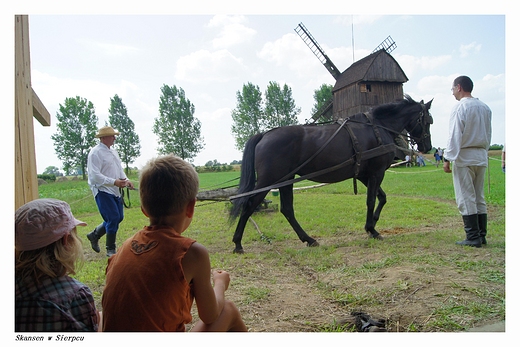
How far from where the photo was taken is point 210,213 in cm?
888

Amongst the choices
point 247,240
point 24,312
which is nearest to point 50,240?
point 24,312

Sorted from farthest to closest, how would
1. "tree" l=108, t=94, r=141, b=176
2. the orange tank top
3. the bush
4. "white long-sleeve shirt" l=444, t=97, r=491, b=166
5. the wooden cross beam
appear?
"tree" l=108, t=94, r=141, b=176, the bush, "white long-sleeve shirt" l=444, t=97, r=491, b=166, the wooden cross beam, the orange tank top

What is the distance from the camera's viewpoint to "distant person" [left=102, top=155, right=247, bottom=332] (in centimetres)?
138

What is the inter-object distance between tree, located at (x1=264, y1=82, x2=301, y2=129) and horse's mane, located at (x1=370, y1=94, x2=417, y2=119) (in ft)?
47.2

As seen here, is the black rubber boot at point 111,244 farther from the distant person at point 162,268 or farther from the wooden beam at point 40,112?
the distant person at point 162,268

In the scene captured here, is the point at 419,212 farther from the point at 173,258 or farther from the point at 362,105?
the point at 362,105

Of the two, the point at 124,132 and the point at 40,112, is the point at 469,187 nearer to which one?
the point at 40,112

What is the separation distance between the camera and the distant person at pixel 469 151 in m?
4.35

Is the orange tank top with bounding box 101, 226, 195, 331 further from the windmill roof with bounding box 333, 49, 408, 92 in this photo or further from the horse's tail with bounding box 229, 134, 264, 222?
the windmill roof with bounding box 333, 49, 408, 92

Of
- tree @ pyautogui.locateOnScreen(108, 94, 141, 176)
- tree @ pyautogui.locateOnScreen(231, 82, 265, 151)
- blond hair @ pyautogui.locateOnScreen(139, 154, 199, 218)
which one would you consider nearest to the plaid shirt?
blond hair @ pyautogui.locateOnScreen(139, 154, 199, 218)

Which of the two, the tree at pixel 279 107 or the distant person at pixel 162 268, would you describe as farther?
the tree at pixel 279 107

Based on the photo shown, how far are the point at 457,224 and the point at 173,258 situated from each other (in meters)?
6.03

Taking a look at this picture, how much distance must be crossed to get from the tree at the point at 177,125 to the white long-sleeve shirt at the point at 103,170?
19.4m

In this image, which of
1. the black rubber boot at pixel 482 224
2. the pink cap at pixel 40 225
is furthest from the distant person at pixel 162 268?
the black rubber boot at pixel 482 224
